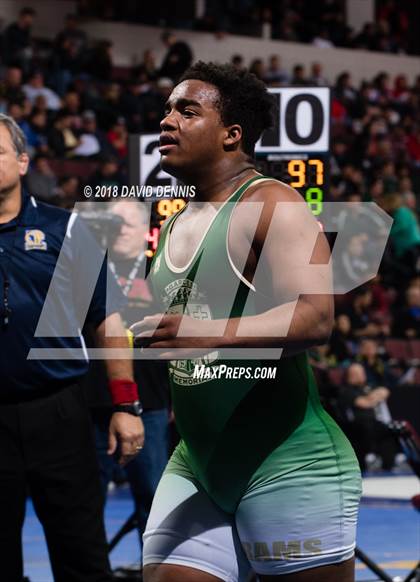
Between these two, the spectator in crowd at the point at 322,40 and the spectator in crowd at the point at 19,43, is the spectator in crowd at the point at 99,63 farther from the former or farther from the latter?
the spectator in crowd at the point at 322,40

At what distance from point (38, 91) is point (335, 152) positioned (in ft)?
18.3

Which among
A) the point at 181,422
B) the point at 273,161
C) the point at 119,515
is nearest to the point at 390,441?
the point at 119,515

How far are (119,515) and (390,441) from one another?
4.19 meters

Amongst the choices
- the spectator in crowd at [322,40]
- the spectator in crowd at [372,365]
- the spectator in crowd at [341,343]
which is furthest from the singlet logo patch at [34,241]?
the spectator in crowd at [322,40]

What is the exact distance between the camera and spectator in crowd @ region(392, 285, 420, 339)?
1545 cm

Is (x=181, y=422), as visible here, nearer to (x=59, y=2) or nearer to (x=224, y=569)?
(x=224, y=569)

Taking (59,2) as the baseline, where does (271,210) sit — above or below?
above

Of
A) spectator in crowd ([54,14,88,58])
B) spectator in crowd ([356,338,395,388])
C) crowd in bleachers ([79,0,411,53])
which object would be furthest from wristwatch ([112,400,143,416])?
crowd in bleachers ([79,0,411,53])

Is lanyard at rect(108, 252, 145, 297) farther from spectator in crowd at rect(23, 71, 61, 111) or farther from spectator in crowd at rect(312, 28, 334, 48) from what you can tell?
spectator in crowd at rect(312, 28, 334, 48)

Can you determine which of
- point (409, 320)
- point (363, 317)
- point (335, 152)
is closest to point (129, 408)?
point (363, 317)

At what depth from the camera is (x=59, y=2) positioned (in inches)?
850

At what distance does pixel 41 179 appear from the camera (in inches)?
540

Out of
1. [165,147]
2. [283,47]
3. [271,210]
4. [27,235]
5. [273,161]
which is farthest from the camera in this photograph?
[283,47]

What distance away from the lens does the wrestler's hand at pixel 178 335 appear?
2643 mm
